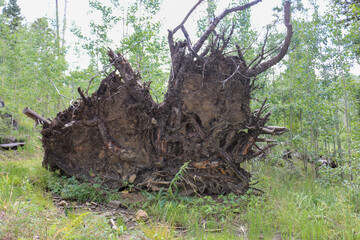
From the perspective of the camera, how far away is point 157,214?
13.0 feet

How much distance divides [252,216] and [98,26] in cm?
799

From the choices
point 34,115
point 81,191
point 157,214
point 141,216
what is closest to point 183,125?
point 157,214

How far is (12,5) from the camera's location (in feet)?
76.2

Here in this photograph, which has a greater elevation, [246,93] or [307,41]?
[307,41]

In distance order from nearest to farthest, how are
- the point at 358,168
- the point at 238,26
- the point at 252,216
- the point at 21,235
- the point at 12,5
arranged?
the point at 21,235 < the point at 252,216 < the point at 358,168 < the point at 238,26 < the point at 12,5

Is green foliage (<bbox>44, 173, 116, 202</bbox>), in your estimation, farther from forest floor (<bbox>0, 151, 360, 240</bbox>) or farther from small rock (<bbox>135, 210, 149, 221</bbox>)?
small rock (<bbox>135, 210, 149, 221</bbox>)

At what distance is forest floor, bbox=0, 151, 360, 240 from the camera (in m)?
2.80

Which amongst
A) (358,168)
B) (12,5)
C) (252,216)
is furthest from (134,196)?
(12,5)

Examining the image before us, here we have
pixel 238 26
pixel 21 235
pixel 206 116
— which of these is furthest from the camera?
pixel 238 26

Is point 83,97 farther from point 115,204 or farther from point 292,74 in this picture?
point 292,74

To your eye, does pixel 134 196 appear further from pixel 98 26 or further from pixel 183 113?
pixel 98 26

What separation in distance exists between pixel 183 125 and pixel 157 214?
1.70 meters

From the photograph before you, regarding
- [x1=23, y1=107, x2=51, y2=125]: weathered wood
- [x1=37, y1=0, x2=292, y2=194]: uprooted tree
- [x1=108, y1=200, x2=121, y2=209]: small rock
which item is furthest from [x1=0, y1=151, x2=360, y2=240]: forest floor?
[x1=23, y1=107, x2=51, y2=125]: weathered wood

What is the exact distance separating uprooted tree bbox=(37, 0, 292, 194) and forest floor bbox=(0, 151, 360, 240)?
1.40 ft
